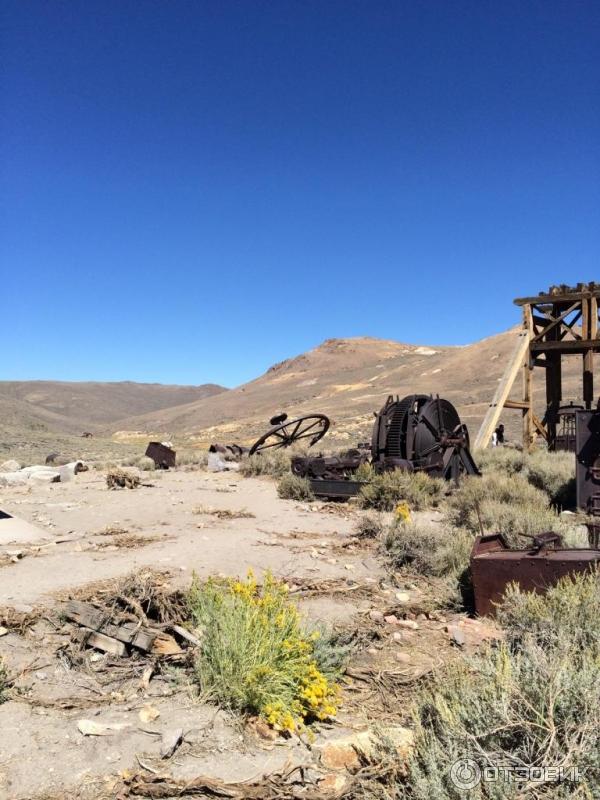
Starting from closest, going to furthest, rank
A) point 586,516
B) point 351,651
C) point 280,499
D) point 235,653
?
point 235,653 < point 351,651 < point 586,516 < point 280,499

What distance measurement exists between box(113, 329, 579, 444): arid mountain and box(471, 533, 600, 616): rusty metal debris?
23242 millimetres

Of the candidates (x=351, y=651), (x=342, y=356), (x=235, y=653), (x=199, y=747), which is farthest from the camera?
(x=342, y=356)

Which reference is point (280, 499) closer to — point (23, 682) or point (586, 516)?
point (586, 516)

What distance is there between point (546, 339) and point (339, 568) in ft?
34.5

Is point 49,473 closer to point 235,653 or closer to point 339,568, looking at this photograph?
point 339,568

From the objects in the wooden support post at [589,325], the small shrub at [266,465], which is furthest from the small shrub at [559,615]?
the small shrub at [266,465]

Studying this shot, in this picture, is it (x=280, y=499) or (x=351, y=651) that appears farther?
(x=280, y=499)

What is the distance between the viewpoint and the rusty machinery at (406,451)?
12.0m

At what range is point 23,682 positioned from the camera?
13.2ft

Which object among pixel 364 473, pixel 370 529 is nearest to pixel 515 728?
pixel 370 529

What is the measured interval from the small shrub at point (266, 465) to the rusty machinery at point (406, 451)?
11.1ft

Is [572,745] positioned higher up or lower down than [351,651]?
higher up

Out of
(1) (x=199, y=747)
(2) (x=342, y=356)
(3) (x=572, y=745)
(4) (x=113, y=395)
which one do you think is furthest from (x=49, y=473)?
(4) (x=113, y=395)

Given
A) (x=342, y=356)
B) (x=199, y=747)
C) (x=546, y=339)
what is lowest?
(x=199, y=747)
